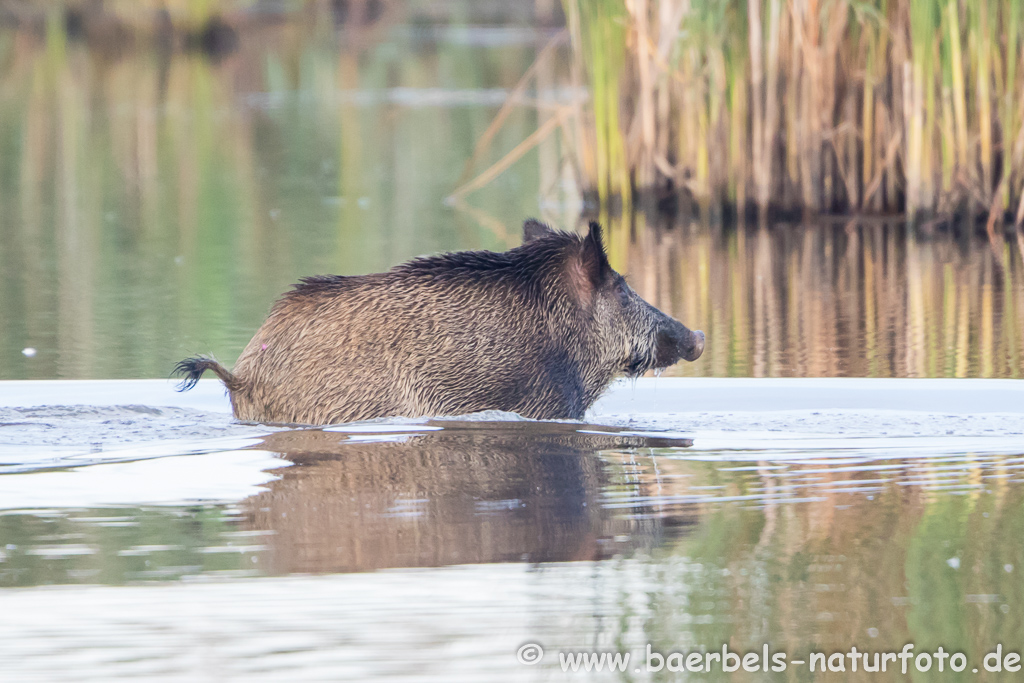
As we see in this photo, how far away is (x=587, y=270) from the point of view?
698 centimetres

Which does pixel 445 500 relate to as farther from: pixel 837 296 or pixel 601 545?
pixel 837 296

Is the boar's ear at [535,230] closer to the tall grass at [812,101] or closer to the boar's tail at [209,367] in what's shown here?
the boar's tail at [209,367]

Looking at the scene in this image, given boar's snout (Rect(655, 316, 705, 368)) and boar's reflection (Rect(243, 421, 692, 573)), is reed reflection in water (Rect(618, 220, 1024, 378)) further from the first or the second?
boar's reflection (Rect(243, 421, 692, 573))

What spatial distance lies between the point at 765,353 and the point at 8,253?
20.4 ft

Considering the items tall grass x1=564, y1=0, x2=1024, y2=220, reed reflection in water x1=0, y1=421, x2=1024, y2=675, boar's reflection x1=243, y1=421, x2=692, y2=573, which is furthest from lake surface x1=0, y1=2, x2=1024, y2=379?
reed reflection in water x1=0, y1=421, x2=1024, y2=675

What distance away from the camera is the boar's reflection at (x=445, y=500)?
455 centimetres

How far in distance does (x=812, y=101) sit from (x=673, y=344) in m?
5.30

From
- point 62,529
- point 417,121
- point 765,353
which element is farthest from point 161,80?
point 62,529

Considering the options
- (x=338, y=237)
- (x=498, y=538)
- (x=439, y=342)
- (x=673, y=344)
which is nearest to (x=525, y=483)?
(x=498, y=538)

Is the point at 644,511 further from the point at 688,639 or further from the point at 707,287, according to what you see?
the point at 707,287

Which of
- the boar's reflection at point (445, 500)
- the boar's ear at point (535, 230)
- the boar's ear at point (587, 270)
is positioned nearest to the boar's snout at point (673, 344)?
the boar's ear at point (587, 270)

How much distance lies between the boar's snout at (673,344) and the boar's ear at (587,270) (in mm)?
394
